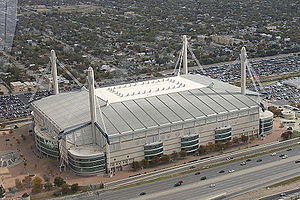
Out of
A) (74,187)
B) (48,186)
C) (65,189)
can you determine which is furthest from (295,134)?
(48,186)

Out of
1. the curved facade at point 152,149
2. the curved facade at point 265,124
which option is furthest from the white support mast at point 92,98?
the curved facade at point 265,124

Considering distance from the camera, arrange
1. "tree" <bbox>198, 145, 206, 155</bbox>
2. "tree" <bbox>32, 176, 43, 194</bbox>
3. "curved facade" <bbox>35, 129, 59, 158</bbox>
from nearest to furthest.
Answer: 1. "tree" <bbox>32, 176, 43, 194</bbox>
2. "tree" <bbox>198, 145, 206, 155</bbox>
3. "curved facade" <bbox>35, 129, 59, 158</bbox>

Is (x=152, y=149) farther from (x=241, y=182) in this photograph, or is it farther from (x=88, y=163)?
(x=241, y=182)

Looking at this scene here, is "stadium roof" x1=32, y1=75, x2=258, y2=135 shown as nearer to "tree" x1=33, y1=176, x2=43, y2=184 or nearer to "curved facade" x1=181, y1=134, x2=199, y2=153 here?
"curved facade" x1=181, y1=134, x2=199, y2=153

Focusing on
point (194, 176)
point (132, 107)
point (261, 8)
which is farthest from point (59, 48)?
point (261, 8)

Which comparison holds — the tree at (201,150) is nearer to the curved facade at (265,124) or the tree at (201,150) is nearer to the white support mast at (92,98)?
the curved facade at (265,124)

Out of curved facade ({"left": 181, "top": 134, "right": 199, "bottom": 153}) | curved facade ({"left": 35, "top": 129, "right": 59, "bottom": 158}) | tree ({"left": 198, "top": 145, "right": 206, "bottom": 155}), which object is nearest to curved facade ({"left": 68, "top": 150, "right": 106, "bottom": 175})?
curved facade ({"left": 35, "top": 129, "right": 59, "bottom": 158})
